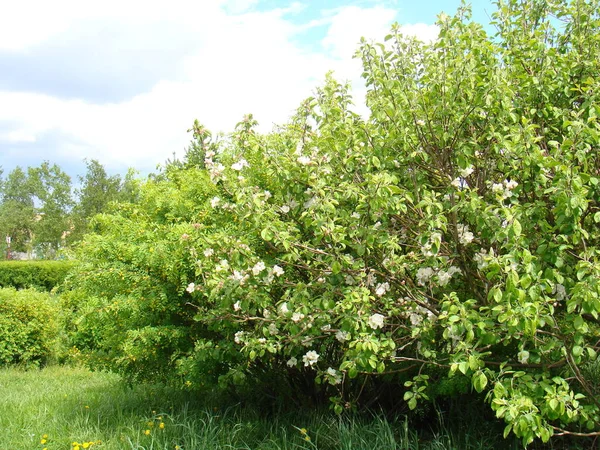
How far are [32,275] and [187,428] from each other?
14997 millimetres

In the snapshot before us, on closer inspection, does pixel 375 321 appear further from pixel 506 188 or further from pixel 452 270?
pixel 506 188

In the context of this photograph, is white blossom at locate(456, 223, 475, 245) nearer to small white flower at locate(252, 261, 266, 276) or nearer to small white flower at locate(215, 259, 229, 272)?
small white flower at locate(252, 261, 266, 276)

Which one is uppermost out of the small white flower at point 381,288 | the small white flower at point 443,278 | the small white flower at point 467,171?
the small white flower at point 467,171

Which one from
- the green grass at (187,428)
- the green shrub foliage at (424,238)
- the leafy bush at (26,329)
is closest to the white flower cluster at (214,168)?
the green shrub foliage at (424,238)

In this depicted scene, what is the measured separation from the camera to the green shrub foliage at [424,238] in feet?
10.9

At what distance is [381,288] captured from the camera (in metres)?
3.70

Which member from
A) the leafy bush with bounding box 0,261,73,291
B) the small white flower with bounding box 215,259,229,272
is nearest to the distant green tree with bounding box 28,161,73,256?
the leafy bush with bounding box 0,261,73,291

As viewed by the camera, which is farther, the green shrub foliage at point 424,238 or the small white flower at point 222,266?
the small white flower at point 222,266

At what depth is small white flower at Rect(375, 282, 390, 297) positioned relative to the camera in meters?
3.66

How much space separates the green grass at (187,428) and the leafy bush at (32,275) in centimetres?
1229

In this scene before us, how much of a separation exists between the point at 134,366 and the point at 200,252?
1.43 meters

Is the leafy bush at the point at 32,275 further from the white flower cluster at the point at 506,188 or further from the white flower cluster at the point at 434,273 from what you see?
the white flower cluster at the point at 506,188

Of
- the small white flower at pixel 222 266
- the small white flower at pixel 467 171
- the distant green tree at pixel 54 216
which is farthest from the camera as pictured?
the distant green tree at pixel 54 216

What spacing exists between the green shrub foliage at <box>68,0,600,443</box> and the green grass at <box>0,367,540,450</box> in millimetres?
350
